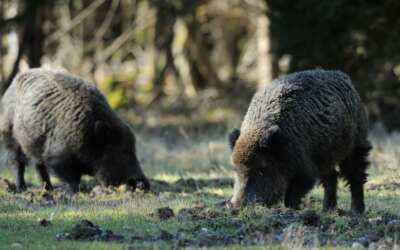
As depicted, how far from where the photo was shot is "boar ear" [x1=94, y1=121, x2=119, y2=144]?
46.0 feet

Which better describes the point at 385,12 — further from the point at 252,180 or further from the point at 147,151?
the point at 252,180

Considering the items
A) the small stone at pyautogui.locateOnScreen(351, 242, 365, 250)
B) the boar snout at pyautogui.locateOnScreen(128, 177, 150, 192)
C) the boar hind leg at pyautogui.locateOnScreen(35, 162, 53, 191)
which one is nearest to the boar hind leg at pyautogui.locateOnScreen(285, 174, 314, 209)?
the small stone at pyautogui.locateOnScreen(351, 242, 365, 250)

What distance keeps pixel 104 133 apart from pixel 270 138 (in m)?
3.83

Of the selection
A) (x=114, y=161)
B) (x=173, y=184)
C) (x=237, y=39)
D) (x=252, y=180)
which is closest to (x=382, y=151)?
(x=173, y=184)

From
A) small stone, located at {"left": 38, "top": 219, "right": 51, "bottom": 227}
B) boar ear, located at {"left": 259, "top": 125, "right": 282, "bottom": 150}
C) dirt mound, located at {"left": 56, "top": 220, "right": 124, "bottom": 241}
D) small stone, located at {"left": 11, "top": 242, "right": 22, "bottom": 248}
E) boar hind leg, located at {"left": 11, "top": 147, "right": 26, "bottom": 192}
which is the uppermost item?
boar ear, located at {"left": 259, "top": 125, "right": 282, "bottom": 150}

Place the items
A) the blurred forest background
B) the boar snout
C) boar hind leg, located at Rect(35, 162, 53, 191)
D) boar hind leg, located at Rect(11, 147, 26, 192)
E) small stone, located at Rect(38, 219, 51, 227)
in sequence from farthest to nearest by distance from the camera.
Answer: the blurred forest background < boar hind leg, located at Rect(11, 147, 26, 192) < boar hind leg, located at Rect(35, 162, 53, 191) < the boar snout < small stone, located at Rect(38, 219, 51, 227)

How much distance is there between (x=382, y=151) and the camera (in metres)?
18.4

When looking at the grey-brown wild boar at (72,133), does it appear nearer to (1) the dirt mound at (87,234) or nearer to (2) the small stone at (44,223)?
(2) the small stone at (44,223)

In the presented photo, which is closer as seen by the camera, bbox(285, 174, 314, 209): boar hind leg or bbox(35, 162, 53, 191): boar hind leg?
bbox(285, 174, 314, 209): boar hind leg

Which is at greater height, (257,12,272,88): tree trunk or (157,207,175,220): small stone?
(257,12,272,88): tree trunk

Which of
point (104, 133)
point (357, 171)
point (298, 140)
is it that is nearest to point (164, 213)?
point (298, 140)

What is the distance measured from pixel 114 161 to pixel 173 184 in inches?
56.5

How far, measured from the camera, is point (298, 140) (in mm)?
11312

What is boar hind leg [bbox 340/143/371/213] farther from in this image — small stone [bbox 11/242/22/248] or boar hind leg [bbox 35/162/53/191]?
boar hind leg [bbox 35/162/53/191]
